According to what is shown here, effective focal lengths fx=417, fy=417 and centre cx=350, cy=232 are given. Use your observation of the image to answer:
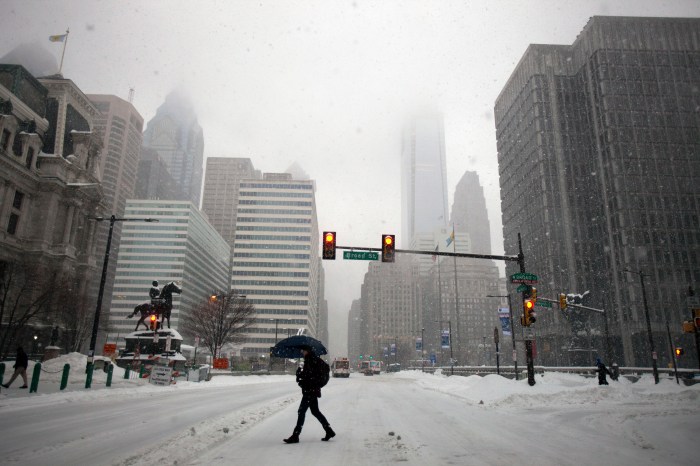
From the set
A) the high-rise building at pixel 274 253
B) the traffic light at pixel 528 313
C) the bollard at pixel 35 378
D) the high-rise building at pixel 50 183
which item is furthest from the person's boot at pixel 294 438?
the high-rise building at pixel 274 253

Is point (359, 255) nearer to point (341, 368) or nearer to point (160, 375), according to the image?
point (160, 375)

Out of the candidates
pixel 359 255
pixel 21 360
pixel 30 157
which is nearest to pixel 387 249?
pixel 359 255

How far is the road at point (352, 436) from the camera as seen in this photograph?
22.4 ft

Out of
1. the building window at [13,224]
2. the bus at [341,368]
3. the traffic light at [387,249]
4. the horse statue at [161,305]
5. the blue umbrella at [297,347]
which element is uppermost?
the building window at [13,224]

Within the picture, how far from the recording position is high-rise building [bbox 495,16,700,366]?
76.6 meters

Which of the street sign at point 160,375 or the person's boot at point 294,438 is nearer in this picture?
the person's boot at point 294,438

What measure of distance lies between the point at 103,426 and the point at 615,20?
110423 millimetres

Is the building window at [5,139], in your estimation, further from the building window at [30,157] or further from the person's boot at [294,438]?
the person's boot at [294,438]

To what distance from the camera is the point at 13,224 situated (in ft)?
172

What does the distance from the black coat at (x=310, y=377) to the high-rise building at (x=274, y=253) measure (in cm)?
16217

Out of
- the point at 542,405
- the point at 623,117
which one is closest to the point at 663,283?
the point at 623,117

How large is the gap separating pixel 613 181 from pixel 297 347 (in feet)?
297

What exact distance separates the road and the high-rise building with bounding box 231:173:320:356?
158 m

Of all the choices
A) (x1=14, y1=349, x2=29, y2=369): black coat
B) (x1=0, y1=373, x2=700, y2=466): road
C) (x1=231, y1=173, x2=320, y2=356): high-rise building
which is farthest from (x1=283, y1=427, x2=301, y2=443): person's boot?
(x1=231, y1=173, x2=320, y2=356): high-rise building
